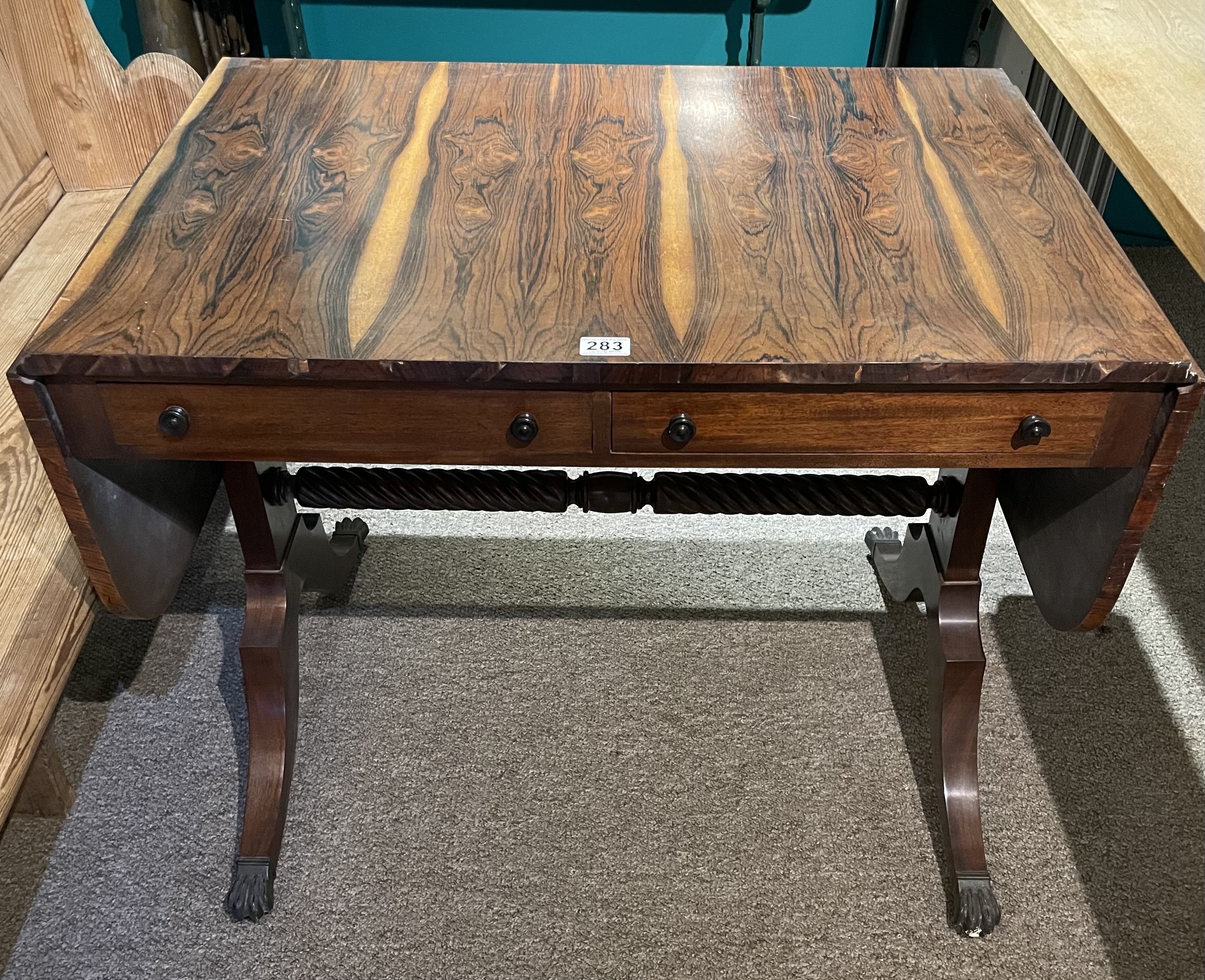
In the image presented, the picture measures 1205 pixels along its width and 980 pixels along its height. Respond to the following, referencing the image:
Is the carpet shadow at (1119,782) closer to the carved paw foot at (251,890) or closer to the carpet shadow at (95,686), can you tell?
the carved paw foot at (251,890)

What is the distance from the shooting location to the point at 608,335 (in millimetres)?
1049

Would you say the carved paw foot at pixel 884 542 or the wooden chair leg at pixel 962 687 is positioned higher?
the wooden chair leg at pixel 962 687

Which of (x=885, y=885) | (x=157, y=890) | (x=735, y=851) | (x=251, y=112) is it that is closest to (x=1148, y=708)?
(x=885, y=885)

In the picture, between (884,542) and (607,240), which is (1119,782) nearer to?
(884,542)

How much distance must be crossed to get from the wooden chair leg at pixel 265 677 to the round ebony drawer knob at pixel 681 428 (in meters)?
0.60

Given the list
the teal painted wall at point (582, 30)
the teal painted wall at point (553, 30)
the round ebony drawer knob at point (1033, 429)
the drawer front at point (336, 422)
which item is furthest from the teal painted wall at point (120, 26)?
the round ebony drawer knob at point (1033, 429)

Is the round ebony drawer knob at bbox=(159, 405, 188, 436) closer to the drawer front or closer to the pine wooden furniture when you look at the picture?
the drawer front

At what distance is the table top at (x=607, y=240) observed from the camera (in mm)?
1023

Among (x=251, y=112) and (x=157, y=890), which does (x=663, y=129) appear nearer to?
(x=251, y=112)

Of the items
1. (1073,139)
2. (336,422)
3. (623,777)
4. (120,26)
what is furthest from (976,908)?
(120,26)

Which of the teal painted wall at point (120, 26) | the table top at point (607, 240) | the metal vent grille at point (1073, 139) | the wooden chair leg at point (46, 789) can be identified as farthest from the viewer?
the teal painted wall at point (120, 26)

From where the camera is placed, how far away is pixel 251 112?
4.77 feet

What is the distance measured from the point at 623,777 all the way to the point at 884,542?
0.64 metres

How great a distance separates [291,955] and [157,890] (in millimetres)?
213
